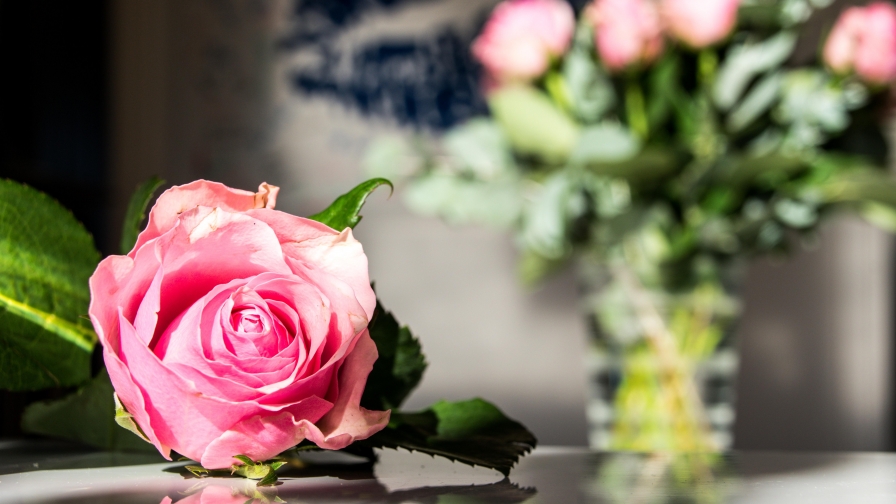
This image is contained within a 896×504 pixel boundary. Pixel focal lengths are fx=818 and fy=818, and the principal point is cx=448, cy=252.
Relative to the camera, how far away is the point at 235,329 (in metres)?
0.25

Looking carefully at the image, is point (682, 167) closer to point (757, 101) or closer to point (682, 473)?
point (757, 101)

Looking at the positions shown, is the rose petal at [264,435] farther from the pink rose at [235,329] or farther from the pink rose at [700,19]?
the pink rose at [700,19]

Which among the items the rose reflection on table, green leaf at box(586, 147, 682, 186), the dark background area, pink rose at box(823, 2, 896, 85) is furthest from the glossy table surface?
the dark background area

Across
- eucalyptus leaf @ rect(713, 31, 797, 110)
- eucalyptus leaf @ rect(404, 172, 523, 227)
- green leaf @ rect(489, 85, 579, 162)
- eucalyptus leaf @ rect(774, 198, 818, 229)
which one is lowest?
eucalyptus leaf @ rect(774, 198, 818, 229)

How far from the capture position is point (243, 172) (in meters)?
1.24

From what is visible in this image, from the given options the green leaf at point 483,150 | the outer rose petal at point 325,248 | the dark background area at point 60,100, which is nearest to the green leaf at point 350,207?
the outer rose petal at point 325,248

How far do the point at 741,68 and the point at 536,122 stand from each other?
0.53ft

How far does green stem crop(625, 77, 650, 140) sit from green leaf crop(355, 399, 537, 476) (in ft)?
1.32

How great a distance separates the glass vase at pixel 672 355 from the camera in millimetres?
654

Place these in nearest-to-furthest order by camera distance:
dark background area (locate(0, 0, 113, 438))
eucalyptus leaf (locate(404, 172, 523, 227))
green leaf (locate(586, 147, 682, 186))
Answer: green leaf (locate(586, 147, 682, 186)) < eucalyptus leaf (locate(404, 172, 523, 227)) < dark background area (locate(0, 0, 113, 438))

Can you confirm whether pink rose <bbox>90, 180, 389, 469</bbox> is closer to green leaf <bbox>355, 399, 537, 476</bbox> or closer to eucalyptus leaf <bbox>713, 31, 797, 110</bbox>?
green leaf <bbox>355, 399, 537, 476</bbox>

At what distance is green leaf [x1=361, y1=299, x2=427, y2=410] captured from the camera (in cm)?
31

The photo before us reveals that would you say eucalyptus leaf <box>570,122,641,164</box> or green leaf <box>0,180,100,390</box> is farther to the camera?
eucalyptus leaf <box>570,122,641,164</box>

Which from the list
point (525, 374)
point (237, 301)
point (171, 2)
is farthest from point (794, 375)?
point (171, 2)
